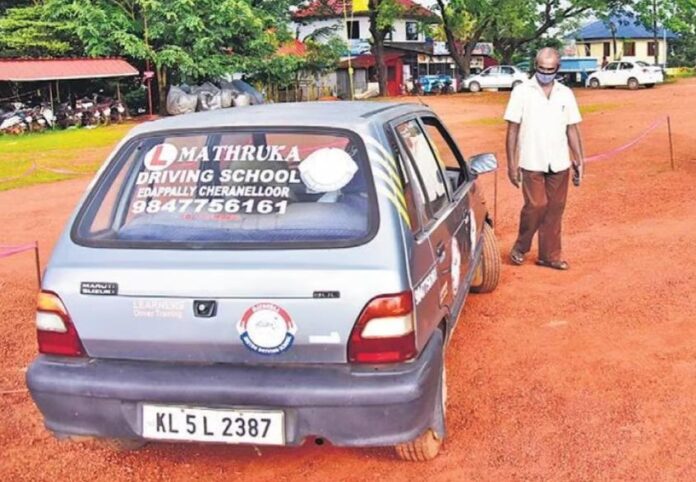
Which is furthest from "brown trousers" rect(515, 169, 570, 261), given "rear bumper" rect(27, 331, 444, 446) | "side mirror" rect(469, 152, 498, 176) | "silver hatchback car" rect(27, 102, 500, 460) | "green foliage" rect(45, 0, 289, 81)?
"green foliage" rect(45, 0, 289, 81)

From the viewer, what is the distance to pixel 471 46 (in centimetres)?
4572

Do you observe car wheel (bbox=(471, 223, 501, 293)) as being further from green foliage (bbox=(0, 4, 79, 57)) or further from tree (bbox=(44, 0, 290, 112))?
green foliage (bbox=(0, 4, 79, 57))

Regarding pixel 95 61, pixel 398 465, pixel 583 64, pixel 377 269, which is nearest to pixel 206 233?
pixel 377 269

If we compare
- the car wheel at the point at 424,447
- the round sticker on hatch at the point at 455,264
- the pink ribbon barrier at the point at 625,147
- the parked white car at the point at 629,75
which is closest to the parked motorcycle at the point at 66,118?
the pink ribbon barrier at the point at 625,147

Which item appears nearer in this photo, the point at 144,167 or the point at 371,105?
the point at 144,167

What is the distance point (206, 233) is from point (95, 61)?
2800cm

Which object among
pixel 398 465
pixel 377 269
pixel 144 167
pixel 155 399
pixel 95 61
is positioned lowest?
pixel 398 465

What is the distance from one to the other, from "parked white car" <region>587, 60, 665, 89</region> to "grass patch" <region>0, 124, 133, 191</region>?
86.0ft

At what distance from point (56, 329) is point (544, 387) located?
98.1 inches

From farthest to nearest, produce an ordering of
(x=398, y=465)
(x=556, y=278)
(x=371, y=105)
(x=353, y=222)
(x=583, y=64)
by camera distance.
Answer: (x=583, y=64) < (x=556, y=278) < (x=371, y=105) < (x=398, y=465) < (x=353, y=222)

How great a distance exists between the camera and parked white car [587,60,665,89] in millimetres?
40500

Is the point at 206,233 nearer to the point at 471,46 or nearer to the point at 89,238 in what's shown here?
the point at 89,238

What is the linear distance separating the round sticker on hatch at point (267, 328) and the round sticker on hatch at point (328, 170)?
64 cm

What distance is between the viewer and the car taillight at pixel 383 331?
2955mm
